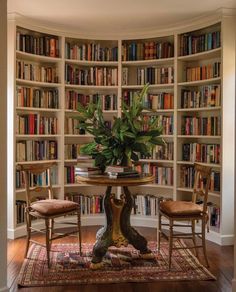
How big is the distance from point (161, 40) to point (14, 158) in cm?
241

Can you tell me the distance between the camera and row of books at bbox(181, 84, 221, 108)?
14.5 feet

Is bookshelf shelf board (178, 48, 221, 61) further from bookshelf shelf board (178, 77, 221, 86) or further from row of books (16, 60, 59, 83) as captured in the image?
row of books (16, 60, 59, 83)

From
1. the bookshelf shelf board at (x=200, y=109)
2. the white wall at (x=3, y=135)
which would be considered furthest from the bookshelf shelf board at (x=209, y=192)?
the white wall at (x=3, y=135)

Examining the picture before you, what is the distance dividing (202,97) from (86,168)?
5.73 feet

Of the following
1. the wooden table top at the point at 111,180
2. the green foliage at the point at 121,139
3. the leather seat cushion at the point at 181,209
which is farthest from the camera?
the green foliage at the point at 121,139

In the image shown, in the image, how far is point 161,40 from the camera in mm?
5102

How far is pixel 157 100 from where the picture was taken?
16.5ft

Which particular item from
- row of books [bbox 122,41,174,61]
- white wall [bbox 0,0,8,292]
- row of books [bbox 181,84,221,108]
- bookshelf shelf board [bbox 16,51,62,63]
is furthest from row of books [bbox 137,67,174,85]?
white wall [bbox 0,0,8,292]

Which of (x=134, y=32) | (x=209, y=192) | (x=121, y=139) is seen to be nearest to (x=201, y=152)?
(x=209, y=192)

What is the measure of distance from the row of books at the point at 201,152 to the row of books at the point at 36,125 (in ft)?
5.48

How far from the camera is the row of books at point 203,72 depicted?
4438 millimetres

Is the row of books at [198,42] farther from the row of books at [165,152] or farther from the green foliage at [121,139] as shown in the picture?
the green foliage at [121,139]

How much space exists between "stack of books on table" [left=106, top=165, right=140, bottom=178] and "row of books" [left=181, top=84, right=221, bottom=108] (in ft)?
4.71

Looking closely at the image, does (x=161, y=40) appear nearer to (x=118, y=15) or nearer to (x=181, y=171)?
(x=118, y=15)
